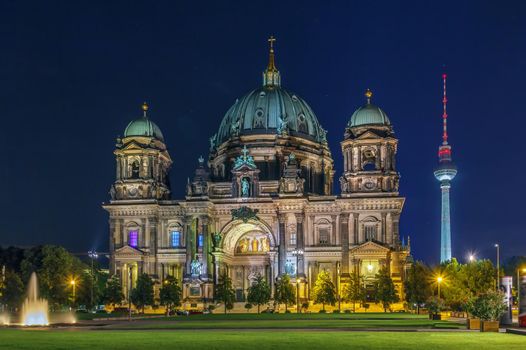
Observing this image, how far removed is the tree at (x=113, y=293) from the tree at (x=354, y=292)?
3217 cm

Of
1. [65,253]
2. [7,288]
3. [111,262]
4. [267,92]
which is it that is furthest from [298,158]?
[7,288]

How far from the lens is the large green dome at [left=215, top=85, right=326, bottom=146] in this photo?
15088 cm

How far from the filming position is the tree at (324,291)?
121312 mm

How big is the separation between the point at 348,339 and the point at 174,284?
82448mm

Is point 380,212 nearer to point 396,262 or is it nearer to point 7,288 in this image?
point 396,262

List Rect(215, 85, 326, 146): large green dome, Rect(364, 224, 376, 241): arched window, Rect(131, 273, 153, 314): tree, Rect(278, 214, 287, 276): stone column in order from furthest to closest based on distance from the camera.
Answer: Rect(215, 85, 326, 146): large green dome
Rect(278, 214, 287, 276): stone column
Rect(364, 224, 376, 241): arched window
Rect(131, 273, 153, 314): tree

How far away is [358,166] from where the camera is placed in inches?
5212

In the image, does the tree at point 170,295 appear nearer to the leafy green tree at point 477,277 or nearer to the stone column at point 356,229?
the stone column at point 356,229

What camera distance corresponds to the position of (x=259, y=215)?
444ft

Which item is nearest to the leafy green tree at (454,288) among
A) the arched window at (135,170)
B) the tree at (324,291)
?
the tree at (324,291)

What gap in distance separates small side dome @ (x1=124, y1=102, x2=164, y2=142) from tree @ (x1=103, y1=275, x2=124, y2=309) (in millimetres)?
25113

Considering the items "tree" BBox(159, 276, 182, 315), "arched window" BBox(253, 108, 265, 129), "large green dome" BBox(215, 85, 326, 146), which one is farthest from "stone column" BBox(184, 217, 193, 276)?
"arched window" BBox(253, 108, 265, 129)

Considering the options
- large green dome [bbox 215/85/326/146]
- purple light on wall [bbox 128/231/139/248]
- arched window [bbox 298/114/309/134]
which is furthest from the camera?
arched window [bbox 298/114/309/134]

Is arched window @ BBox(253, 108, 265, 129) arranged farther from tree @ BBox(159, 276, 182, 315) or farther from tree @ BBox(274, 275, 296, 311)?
tree @ BBox(159, 276, 182, 315)
